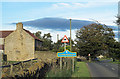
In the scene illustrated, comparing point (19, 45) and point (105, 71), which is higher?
point (19, 45)

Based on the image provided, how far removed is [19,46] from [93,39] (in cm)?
2981

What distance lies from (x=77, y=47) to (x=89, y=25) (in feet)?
40.1

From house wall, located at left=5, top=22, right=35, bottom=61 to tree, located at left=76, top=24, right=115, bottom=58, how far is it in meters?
23.2

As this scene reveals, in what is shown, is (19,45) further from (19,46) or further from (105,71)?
(105,71)

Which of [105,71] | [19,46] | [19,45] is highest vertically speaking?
[19,45]

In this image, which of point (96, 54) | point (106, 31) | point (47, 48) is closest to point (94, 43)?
point (96, 54)

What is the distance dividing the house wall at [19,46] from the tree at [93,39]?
76.1 feet

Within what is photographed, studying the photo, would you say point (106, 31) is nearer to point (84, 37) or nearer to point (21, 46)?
point (84, 37)

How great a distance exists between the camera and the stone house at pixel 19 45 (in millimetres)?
62469

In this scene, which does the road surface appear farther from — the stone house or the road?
the stone house

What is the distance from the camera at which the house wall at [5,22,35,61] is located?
62344 millimetres

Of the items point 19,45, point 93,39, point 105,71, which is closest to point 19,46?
point 19,45

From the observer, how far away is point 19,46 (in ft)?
207

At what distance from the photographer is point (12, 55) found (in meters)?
62.6
